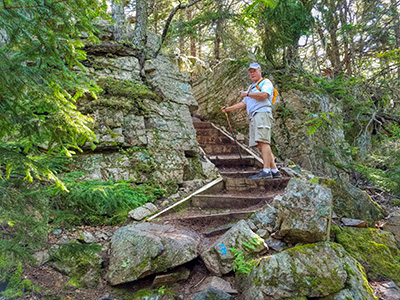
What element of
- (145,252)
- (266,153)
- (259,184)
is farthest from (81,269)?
(266,153)

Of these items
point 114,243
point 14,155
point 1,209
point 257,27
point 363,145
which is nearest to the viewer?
point 14,155

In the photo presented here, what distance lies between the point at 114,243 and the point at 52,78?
7.07 ft

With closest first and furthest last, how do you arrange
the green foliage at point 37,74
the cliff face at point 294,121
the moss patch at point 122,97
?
1. the green foliage at point 37,74
2. the moss patch at point 122,97
3. the cliff face at point 294,121

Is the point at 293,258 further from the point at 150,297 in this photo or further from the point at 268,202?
the point at 150,297

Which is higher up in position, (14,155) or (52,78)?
(52,78)

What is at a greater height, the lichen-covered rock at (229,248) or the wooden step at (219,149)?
the wooden step at (219,149)

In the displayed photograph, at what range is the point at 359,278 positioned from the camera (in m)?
2.57

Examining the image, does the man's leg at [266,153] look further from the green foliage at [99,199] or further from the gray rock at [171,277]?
the gray rock at [171,277]

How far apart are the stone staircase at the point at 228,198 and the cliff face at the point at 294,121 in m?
1.99

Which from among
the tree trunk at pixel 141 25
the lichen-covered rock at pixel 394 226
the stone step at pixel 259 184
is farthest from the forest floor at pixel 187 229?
the tree trunk at pixel 141 25

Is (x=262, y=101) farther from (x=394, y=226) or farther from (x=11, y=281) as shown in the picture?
(x=11, y=281)

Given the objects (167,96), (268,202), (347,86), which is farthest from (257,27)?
(268,202)

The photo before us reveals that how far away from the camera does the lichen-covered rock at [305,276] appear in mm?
2404

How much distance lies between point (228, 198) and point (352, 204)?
2.18 metres
